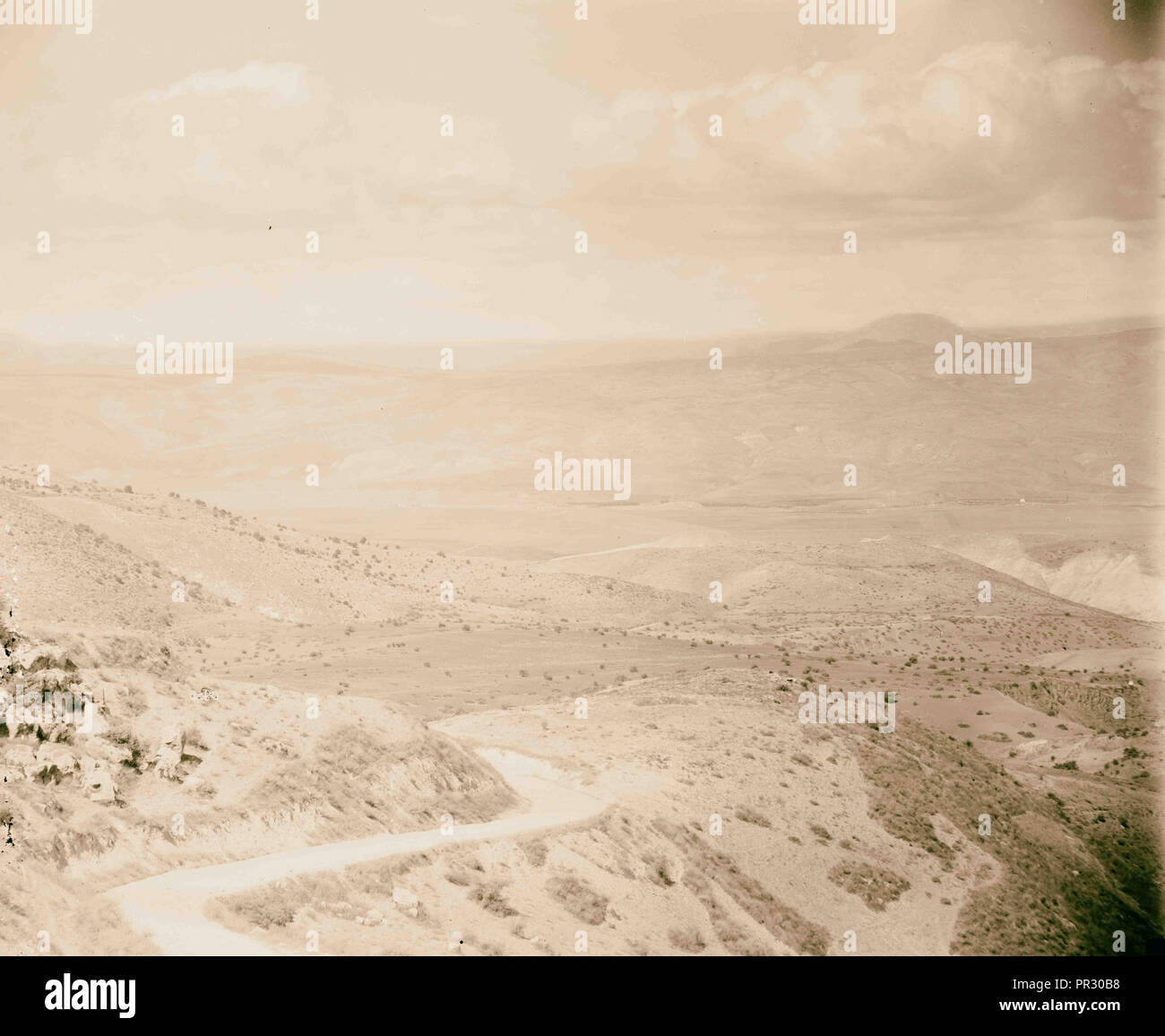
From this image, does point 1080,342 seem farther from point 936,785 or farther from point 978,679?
point 936,785

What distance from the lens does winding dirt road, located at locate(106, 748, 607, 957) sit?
1547 cm

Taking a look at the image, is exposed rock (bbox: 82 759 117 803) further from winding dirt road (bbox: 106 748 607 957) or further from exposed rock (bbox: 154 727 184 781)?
winding dirt road (bbox: 106 748 607 957)

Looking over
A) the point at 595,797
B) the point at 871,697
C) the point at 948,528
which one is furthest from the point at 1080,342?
the point at 595,797

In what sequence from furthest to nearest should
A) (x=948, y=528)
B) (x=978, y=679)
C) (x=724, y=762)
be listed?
(x=948, y=528) < (x=978, y=679) < (x=724, y=762)

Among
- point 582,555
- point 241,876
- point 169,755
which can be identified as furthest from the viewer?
point 582,555

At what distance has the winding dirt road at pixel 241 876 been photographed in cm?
1547

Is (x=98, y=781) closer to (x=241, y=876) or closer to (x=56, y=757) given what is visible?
(x=56, y=757)

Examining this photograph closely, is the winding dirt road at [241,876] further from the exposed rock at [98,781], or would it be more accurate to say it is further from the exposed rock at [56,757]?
the exposed rock at [56,757]

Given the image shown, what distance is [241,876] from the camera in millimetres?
17484

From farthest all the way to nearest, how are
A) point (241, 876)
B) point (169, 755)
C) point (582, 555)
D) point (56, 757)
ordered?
1. point (582, 555)
2. point (169, 755)
3. point (56, 757)
4. point (241, 876)

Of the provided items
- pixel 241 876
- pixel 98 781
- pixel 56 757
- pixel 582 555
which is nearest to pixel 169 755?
pixel 98 781
